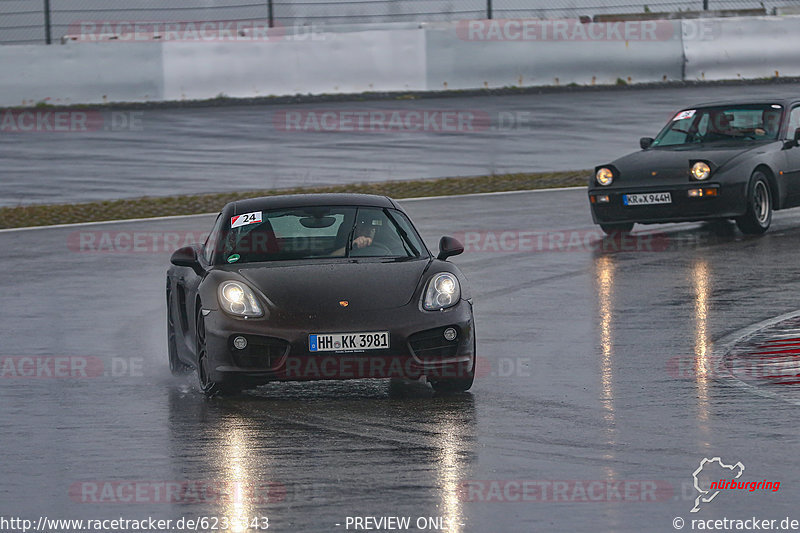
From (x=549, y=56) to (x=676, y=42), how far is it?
266 cm

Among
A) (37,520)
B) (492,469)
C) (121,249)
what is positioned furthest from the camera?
(121,249)

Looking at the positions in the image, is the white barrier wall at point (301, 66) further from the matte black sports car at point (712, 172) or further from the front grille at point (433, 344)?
the front grille at point (433, 344)

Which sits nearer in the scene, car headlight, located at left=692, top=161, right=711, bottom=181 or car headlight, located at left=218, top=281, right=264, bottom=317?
car headlight, located at left=218, top=281, right=264, bottom=317

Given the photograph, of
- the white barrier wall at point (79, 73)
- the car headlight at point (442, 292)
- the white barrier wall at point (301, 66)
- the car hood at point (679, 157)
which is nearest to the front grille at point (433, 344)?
the car headlight at point (442, 292)

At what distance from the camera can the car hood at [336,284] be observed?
8781mm

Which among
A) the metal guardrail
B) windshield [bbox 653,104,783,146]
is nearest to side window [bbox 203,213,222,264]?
windshield [bbox 653,104,783,146]

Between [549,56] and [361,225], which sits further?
[549,56]

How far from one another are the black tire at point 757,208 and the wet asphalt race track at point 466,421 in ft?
5.73

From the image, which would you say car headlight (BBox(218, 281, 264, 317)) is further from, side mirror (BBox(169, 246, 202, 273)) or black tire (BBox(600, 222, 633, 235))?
black tire (BBox(600, 222, 633, 235))

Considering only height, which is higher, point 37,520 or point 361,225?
point 361,225

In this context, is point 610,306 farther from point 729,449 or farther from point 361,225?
point 729,449

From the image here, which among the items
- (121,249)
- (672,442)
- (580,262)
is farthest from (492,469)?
(121,249)

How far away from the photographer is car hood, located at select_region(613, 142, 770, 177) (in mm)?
15844

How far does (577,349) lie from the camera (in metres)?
10.4
